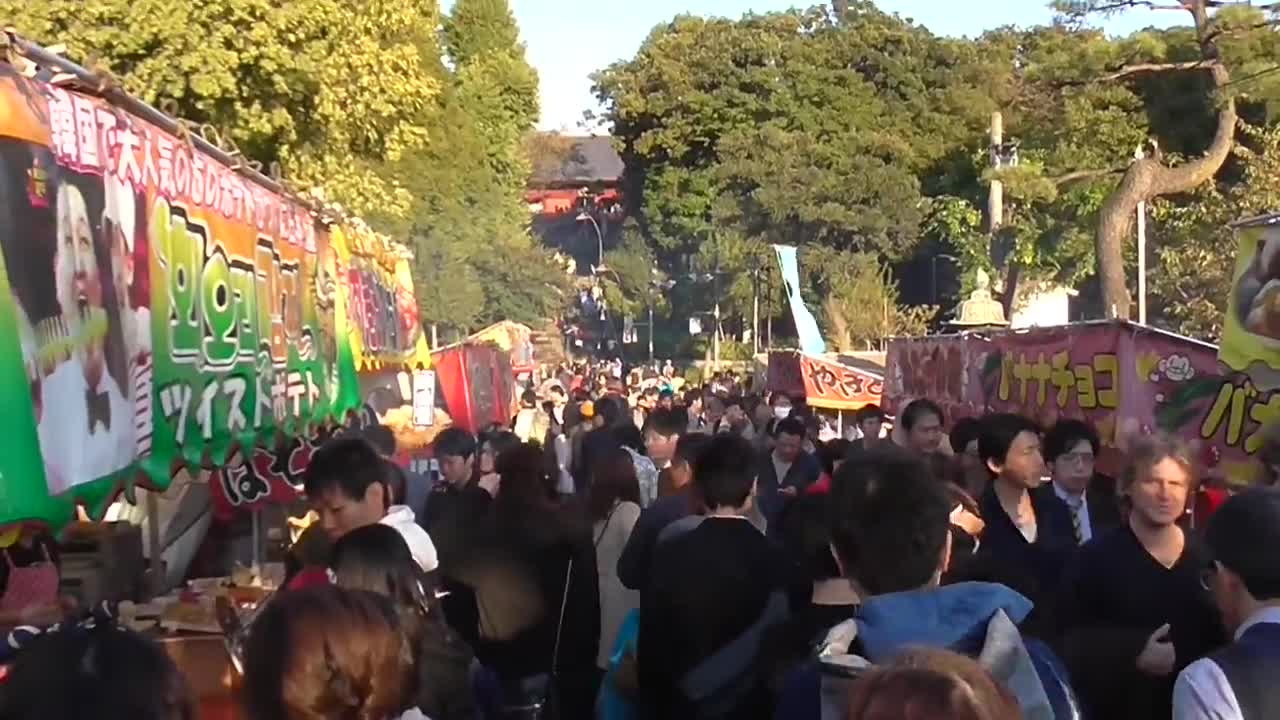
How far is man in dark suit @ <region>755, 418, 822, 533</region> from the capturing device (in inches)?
363

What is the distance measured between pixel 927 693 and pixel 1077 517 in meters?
4.62

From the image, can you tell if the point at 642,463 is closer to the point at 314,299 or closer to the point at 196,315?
the point at 314,299

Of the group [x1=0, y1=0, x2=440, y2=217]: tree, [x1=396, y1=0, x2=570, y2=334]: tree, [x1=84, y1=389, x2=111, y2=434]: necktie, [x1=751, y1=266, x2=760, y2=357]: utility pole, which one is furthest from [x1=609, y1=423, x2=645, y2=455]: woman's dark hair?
[x1=751, y1=266, x2=760, y2=357]: utility pole

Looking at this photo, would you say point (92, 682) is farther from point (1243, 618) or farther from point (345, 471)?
point (345, 471)

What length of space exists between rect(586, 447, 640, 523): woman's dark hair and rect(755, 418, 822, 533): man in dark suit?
2.26 ft

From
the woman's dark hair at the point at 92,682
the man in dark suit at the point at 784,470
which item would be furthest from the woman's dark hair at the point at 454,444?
the woman's dark hair at the point at 92,682

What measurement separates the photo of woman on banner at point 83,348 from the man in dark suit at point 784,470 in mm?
3688

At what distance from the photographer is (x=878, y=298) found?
4612 centimetres

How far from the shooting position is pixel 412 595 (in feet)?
14.0

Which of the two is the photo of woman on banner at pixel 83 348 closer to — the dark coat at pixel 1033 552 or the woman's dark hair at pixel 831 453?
the dark coat at pixel 1033 552

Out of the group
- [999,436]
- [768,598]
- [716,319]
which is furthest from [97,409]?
[716,319]

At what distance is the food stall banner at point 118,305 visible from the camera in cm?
400

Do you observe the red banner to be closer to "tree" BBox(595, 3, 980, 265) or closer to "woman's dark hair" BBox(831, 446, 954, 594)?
"woman's dark hair" BBox(831, 446, 954, 594)

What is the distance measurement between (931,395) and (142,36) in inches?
361
